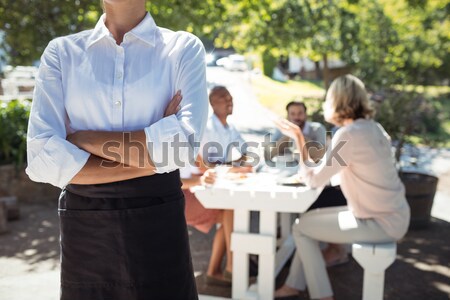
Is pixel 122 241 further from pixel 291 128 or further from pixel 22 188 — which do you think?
pixel 22 188

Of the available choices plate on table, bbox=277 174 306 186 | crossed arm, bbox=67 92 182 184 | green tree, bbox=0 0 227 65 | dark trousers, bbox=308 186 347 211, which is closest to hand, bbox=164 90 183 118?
crossed arm, bbox=67 92 182 184

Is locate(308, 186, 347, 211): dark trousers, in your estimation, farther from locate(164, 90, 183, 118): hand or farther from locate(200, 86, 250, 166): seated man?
locate(164, 90, 183, 118): hand

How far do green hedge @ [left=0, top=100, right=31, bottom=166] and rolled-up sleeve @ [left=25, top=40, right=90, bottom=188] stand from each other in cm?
487

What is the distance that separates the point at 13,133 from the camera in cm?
621

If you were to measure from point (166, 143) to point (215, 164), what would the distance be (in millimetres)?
2357

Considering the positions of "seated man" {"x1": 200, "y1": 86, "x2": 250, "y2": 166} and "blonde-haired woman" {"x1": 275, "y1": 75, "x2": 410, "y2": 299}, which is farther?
"seated man" {"x1": 200, "y1": 86, "x2": 250, "y2": 166}

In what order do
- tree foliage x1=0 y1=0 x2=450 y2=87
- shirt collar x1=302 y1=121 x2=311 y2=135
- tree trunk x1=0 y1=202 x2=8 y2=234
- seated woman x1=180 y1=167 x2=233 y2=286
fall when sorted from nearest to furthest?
1. seated woman x1=180 y1=167 x2=233 y2=286
2. shirt collar x1=302 y1=121 x2=311 y2=135
3. tree trunk x1=0 y1=202 x2=8 y2=234
4. tree foliage x1=0 y1=0 x2=450 y2=87

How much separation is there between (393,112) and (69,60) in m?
4.47

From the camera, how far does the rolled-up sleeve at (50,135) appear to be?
1458 mm

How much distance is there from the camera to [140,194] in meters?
1.51

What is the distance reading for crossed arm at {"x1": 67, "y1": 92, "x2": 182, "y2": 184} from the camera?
57.6 inches

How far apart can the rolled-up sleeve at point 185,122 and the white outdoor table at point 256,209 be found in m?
1.61

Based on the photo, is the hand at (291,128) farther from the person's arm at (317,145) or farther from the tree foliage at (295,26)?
the tree foliage at (295,26)

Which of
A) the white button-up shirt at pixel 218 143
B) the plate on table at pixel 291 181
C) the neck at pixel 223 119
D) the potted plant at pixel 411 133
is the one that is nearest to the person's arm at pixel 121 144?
the plate on table at pixel 291 181
